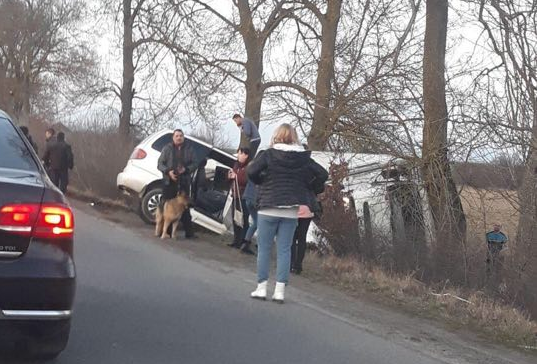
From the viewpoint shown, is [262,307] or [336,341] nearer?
[336,341]

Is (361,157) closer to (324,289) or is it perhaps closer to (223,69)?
(324,289)

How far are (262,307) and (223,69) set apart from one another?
13.7m

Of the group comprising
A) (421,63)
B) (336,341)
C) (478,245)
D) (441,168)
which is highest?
(421,63)

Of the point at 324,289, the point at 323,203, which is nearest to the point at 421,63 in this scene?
the point at 323,203

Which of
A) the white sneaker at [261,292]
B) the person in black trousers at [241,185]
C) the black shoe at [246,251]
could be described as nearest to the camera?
the white sneaker at [261,292]

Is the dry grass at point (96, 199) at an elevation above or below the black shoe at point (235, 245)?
above

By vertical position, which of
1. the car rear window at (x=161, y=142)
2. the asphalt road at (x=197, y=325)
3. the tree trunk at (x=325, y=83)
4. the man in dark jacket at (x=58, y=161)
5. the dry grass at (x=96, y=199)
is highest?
the tree trunk at (x=325, y=83)

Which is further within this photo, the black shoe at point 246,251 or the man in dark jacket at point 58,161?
the man in dark jacket at point 58,161

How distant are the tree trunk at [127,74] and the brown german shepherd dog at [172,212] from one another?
10.2 m

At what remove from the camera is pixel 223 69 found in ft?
69.4

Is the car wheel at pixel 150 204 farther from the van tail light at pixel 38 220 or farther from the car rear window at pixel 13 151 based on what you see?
the van tail light at pixel 38 220

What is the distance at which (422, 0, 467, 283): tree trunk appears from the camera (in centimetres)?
1126

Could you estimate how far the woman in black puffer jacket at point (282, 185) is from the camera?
315 inches

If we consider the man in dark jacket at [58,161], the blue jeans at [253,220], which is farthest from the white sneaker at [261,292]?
the man in dark jacket at [58,161]
